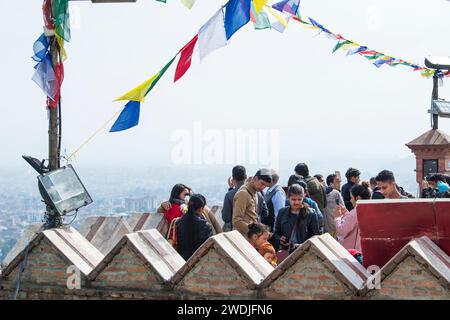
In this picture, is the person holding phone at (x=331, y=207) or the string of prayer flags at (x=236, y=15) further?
the person holding phone at (x=331, y=207)

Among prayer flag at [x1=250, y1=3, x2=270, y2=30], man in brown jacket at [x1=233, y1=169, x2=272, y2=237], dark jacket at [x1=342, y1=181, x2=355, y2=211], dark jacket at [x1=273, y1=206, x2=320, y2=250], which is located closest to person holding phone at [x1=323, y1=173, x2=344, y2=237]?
dark jacket at [x1=342, y1=181, x2=355, y2=211]

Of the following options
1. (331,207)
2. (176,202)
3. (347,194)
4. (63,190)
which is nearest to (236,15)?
(176,202)

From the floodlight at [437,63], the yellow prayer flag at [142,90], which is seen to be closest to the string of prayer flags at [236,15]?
the yellow prayer flag at [142,90]

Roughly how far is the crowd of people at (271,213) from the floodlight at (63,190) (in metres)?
1.07

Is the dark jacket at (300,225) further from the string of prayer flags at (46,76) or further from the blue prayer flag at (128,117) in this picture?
the string of prayer flags at (46,76)

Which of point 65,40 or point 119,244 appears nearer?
point 119,244

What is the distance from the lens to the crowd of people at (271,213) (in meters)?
8.57

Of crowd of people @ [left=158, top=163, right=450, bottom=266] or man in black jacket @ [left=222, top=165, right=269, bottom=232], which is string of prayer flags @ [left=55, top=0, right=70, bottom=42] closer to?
A: crowd of people @ [left=158, top=163, right=450, bottom=266]

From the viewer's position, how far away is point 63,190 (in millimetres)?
8102

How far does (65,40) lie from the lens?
30.6ft
